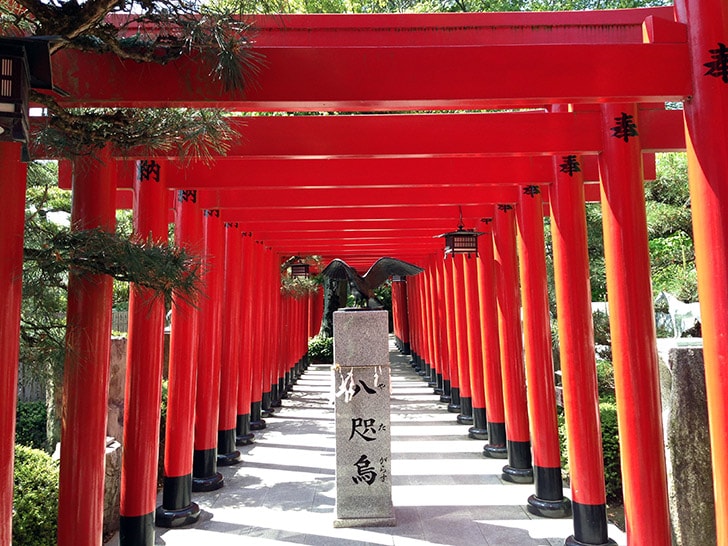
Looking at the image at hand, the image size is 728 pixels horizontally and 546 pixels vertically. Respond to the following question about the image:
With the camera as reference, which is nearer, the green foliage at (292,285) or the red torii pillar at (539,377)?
the red torii pillar at (539,377)

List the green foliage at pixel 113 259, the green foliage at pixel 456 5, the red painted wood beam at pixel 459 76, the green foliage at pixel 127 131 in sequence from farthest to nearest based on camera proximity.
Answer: the green foliage at pixel 456 5, the red painted wood beam at pixel 459 76, the green foliage at pixel 127 131, the green foliage at pixel 113 259

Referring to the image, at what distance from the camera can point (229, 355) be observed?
8.62 m

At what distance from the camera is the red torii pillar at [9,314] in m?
2.73

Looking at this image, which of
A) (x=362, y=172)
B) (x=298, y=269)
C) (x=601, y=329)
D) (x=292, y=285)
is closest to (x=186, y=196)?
(x=362, y=172)

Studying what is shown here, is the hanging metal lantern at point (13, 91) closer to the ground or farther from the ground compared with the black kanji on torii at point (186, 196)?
closer to the ground

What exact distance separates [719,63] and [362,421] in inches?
172

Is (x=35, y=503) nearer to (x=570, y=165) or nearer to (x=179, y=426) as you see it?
(x=179, y=426)

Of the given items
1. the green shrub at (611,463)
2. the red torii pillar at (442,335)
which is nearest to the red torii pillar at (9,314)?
the green shrub at (611,463)

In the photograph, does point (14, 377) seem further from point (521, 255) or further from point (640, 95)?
point (521, 255)

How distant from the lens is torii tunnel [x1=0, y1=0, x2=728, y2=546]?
3400 millimetres

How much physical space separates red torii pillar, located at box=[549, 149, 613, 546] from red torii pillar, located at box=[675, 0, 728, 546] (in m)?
1.73

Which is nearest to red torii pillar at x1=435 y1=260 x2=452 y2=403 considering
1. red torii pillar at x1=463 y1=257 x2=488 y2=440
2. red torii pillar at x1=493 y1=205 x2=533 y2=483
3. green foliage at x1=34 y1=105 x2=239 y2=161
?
red torii pillar at x1=463 y1=257 x2=488 y2=440

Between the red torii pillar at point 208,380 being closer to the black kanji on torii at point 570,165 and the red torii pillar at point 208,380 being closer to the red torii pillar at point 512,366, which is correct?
the red torii pillar at point 512,366

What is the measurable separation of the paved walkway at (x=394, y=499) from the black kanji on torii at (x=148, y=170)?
11.6ft
